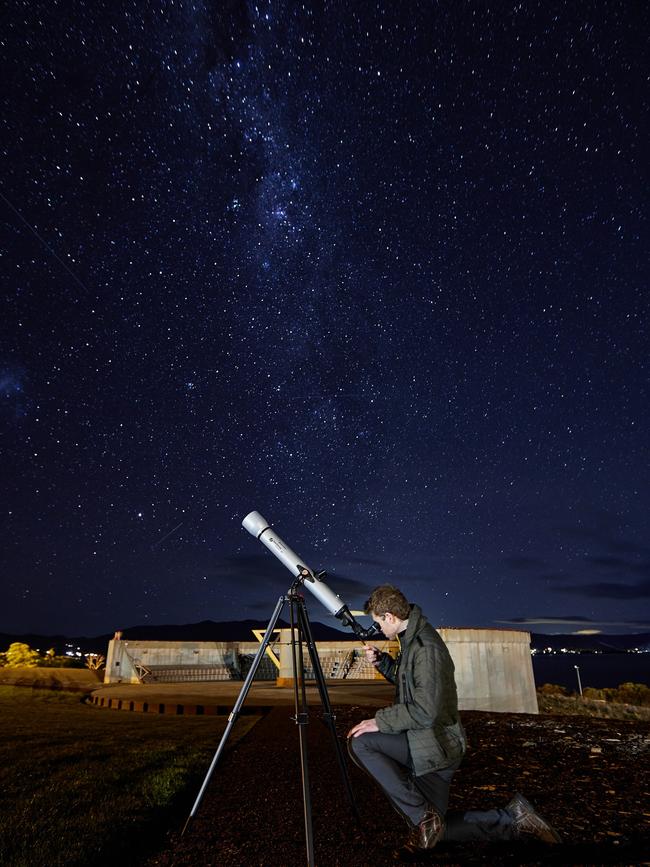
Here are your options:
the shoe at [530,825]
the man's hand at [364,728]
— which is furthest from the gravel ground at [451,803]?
the man's hand at [364,728]

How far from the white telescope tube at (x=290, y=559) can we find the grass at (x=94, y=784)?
208 centimetres

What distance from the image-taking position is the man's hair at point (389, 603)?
363 centimetres

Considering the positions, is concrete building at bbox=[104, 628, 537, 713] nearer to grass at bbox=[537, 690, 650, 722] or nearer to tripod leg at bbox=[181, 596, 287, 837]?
tripod leg at bbox=[181, 596, 287, 837]

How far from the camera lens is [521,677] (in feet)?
41.9

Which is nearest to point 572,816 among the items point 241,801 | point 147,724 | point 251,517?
point 241,801

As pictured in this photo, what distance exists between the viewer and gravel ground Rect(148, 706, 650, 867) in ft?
11.3

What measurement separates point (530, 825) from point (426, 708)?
1.12m

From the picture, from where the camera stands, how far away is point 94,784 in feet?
16.3

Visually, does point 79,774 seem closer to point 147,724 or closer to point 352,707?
point 147,724

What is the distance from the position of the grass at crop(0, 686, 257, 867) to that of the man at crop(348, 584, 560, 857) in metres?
1.77

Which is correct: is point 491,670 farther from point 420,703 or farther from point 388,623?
point 420,703

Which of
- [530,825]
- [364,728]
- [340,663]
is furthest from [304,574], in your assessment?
[340,663]

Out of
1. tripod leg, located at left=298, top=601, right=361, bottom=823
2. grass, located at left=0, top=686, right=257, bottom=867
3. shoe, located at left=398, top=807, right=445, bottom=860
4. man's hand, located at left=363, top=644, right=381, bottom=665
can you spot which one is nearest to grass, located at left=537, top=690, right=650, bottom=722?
grass, located at left=0, top=686, right=257, bottom=867

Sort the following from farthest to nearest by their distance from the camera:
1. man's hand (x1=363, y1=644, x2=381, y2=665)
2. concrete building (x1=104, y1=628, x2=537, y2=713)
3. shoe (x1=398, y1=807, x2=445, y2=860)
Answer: concrete building (x1=104, y1=628, x2=537, y2=713) → man's hand (x1=363, y1=644, x2=381, y2=665) → shoe (x1=398, y1=807, x2=445, y2=860)
